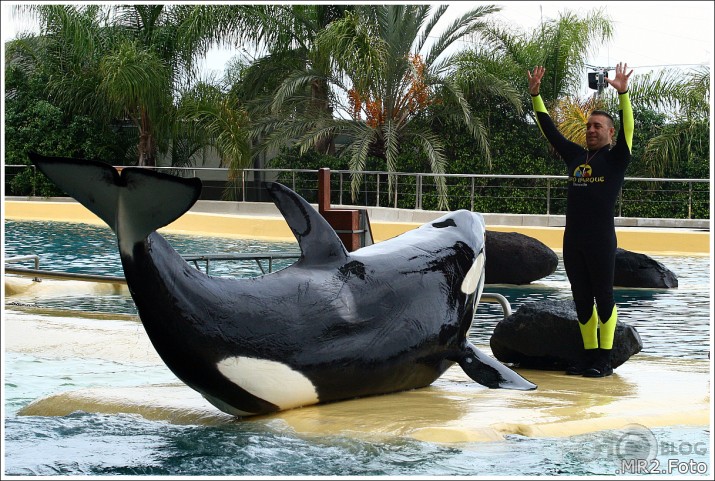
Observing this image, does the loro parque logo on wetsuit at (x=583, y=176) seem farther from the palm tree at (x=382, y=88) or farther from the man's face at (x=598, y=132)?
the palm tree at (x=382, y=88)

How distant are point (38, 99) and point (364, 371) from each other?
24077 millimetres

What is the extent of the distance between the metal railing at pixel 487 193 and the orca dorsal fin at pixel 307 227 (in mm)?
14279

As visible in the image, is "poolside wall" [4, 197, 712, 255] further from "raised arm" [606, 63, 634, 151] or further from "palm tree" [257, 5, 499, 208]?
"raised arm" [606, 63, 634, 151]

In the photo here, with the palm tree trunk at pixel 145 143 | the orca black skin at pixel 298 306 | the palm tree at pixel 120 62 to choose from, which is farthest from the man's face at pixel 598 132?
the palm tree trunk at pixel 145 143

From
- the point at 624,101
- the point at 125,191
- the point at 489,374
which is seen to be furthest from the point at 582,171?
the point at 125,191

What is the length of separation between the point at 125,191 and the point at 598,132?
3.09 meters

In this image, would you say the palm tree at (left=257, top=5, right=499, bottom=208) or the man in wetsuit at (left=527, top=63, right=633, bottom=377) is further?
the palm tree at (left=257, top=5, right=499, bottom=208)

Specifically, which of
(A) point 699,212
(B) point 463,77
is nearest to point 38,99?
(B) point 463,77

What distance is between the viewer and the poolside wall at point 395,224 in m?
16.5

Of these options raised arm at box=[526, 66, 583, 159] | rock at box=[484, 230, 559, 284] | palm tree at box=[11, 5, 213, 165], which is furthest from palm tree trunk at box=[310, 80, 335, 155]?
raised arm at box=[526, 66, 583, 159]

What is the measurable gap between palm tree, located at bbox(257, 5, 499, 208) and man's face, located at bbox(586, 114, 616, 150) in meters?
14.7

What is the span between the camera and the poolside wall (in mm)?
16484

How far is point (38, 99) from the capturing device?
27.2 meters

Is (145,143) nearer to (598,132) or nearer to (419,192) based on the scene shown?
(419,192)
